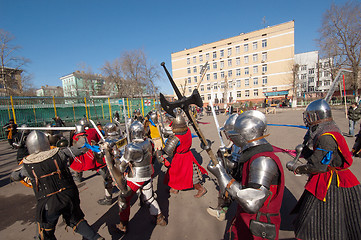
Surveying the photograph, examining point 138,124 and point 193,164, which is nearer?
point 138,124

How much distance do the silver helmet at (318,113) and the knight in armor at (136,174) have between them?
267 centimetres

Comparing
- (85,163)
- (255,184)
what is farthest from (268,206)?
(85,163)

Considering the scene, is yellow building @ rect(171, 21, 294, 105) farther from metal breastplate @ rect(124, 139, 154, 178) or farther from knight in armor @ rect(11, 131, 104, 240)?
knight in armor @ rect(11, 131, 104, 240)

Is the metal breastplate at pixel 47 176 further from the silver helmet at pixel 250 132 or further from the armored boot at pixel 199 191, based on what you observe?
the armored boot at pixel 199 191

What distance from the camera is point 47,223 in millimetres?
2156

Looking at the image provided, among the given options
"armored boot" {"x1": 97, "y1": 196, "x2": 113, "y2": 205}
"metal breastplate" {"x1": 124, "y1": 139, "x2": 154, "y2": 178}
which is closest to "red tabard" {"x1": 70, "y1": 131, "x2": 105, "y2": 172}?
"armored boot" {"x1": 97, "y1": 196, "x2": 113, "y2": 205}

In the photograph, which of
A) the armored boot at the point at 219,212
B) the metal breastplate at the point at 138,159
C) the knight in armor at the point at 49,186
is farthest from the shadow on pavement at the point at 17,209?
the armored boot at the point at 219,212

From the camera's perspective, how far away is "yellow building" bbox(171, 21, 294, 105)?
34.7 metres

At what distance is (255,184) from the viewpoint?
1.33 meters

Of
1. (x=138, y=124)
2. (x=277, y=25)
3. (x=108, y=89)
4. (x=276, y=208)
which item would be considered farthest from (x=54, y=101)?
(x=277, y=25)

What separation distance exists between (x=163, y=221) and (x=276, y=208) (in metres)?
2.10

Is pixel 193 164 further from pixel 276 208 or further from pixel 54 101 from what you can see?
pixel 54 101

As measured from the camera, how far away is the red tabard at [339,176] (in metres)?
1.97

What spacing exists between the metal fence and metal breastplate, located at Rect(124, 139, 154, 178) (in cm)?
644
